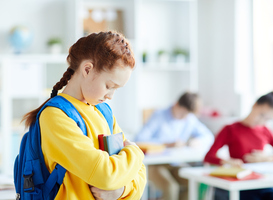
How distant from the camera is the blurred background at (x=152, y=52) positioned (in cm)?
450

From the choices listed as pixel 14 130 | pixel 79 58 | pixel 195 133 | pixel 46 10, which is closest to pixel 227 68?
pixel 195 133

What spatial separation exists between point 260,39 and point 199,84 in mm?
1111

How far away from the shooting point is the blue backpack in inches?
48.5

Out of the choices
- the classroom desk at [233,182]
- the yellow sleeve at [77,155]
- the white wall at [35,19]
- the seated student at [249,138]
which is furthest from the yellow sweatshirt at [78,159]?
the white wall at [35,19]

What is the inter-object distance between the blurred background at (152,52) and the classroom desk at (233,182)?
6.07 feet

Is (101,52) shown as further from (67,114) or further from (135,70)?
(135,70)

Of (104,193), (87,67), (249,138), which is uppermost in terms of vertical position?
(87,67)

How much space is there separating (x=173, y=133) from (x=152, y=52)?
1387 mm

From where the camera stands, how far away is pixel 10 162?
4426 mm

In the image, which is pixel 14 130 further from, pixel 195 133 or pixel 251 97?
pixel 251 97

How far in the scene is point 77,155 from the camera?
3.92 feet

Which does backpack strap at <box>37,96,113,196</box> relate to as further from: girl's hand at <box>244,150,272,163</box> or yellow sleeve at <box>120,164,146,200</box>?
girl's hand at <box>244,150,272,163</box>

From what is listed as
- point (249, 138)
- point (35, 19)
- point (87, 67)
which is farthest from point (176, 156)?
point (35, 19)

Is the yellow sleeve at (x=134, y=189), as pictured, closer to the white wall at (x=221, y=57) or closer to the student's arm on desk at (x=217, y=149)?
the student's arm on desk at (x=217, y=149)
